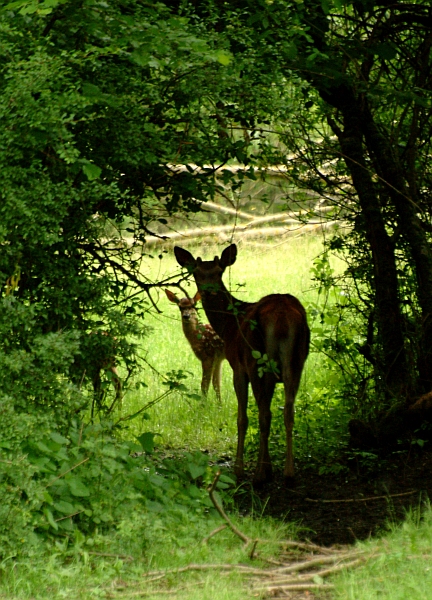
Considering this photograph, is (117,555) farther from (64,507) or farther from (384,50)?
(384,50)

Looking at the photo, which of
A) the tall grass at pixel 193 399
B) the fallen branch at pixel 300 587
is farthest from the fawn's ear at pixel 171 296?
the fallen branch at pixel 300 587

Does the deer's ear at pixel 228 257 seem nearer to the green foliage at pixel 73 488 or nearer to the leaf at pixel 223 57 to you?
the green foliage at pixel 73 488

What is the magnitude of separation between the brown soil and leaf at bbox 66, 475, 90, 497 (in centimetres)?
162

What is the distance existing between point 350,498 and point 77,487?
8.54ft

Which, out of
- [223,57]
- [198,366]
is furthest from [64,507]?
[198,366]

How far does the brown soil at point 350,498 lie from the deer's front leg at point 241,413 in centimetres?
38

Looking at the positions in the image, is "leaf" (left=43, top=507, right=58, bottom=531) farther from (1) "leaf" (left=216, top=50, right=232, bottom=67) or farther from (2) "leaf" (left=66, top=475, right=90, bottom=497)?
(1) "leaf" (left=216, top=50, right=232, bottom=67)

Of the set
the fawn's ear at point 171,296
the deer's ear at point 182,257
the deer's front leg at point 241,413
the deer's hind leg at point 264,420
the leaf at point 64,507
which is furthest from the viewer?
the deer's ear at point 182,257

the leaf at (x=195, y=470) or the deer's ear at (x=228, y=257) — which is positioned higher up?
the deer's ear at (x=228, y=257)

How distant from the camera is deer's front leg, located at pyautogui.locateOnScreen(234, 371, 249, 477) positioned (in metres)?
8.43

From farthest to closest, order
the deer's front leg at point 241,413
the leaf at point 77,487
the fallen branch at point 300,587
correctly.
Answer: the deer's front leg at point 241,413 < the leaf at point 77,487 < the fallen branch at point 300,587

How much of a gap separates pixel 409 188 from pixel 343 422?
7.66 ft

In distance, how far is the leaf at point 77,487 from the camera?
5.41 metres

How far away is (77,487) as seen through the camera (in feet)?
17.9
